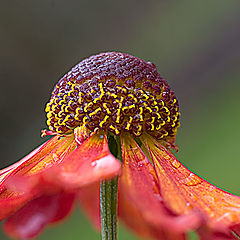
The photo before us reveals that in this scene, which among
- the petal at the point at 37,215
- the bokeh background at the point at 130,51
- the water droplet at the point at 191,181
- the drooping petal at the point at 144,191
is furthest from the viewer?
the bokeh background at the point at 130,51

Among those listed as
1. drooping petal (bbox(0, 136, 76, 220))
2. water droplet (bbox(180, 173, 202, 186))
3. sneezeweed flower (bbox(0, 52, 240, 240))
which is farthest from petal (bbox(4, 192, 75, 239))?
water droplet (bbox(180, 173, 202, 186))

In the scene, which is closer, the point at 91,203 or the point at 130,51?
the point at 91,203

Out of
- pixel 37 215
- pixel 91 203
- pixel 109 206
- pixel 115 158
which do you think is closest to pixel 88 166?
pixel 115 158

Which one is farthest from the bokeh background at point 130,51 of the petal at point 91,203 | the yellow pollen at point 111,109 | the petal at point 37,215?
the yellow pollen at point 111,109

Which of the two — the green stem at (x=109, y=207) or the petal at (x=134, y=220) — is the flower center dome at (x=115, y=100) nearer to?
the green stem at (x=109, y=207)

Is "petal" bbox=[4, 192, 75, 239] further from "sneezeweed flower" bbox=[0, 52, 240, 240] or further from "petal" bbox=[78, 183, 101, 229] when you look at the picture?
"petal" bbox=[78, 183, 101, 229]

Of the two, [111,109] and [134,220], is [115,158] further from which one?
[134,220]
